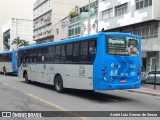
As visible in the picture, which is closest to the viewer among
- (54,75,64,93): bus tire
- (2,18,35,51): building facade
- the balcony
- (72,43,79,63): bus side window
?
(72,43,79,63): bus side window

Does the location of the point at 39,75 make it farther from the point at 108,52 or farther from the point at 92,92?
the point at 108,52

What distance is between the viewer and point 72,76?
47.0ft

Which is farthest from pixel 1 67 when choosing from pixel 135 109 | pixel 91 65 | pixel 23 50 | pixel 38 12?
pixel 38 12

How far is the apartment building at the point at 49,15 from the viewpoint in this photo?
6944 centimetres

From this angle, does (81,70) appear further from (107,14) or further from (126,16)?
(107,14)

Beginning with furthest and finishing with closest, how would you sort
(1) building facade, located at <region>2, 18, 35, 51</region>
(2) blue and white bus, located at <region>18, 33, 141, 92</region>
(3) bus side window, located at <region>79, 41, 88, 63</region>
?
(1) building facade, located at <region>2, 18, 35, 51</region>
(3) bus side window, located at <region>79, 41, 88, 63</region>
(2) blue and white bus, located at <region>18, 33, 141, 92</region>

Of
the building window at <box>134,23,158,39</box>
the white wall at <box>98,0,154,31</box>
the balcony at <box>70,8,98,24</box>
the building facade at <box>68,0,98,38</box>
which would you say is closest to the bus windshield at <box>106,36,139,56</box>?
the white wall at <box>98,0,154,31</box>

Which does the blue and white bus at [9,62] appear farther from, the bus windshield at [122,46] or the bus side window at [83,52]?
the bus windshield at [122,46]

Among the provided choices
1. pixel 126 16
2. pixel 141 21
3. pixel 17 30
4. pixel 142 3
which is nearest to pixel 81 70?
pixel 141 21

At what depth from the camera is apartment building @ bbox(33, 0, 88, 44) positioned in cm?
6944

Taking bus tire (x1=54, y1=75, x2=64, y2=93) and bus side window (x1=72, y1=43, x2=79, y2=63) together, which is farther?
bus tire (x1=54, y1=75, x2=64, y2=93)

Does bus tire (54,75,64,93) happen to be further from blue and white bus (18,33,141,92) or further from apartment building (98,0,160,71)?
Result: apartment building (98,0,160,71)

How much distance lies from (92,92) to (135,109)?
5600mm

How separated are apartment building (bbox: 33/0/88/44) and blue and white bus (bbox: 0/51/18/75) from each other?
113ft
